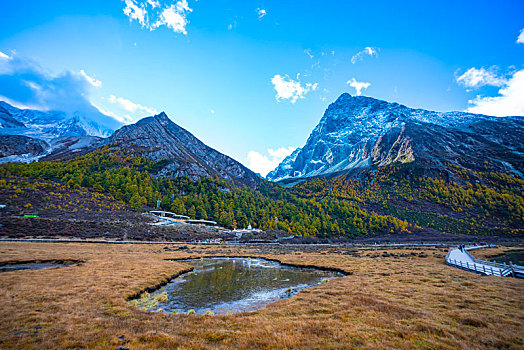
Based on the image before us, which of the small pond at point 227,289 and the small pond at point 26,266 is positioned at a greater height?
the small pond at point 26,266

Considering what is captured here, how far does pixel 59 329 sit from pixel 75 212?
7720 centimetres

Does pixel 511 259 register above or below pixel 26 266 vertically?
below

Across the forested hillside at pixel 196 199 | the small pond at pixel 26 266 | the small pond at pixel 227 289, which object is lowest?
the small pond at pixel 227 289

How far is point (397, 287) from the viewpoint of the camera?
60.2 ft

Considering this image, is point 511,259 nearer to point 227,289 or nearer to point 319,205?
point 227,289

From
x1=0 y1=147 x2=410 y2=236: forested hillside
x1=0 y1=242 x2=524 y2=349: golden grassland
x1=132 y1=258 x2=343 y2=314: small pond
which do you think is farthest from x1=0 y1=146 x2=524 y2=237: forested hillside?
x1=0 y1=242 x2=524 y2=349: golden grassland

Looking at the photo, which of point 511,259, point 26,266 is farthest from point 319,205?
point 26,266

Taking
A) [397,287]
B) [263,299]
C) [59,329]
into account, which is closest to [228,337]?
[59,329]

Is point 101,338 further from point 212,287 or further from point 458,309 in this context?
point 458,309

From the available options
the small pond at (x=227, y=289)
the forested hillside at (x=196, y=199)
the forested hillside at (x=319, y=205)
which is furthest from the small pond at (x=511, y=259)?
the forested hillside at (x=196, y=199)

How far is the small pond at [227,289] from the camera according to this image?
51.0ft

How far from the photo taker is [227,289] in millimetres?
20656

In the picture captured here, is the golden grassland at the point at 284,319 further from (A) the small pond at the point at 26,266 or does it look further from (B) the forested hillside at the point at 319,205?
(B) the forested hillside at the point at 319,205

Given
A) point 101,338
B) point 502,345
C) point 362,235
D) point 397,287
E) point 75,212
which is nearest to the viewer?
point 502,345
